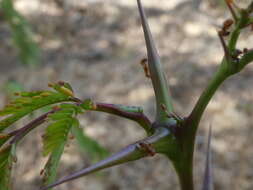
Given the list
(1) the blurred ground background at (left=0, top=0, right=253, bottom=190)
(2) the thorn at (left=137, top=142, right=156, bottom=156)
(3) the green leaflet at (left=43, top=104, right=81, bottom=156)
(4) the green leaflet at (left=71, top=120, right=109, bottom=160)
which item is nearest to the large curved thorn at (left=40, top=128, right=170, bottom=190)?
(2) the thorn at (left=137, top=142, right=156, bottom=156)

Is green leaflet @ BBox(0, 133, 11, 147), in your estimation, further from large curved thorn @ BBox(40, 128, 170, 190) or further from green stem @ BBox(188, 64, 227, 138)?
green stem @ BBox(188, 64, 227, 138)

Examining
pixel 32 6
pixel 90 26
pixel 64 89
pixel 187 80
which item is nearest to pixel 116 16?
pixel 90 26

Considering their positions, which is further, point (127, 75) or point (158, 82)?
point (127, 75)

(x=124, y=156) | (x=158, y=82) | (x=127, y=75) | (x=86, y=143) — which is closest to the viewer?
(x=124, y=156)

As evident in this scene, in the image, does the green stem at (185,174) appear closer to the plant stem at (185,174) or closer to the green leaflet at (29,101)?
the plant stem at (185,174)

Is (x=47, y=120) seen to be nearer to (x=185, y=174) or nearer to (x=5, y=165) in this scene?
(x=5, y=165)

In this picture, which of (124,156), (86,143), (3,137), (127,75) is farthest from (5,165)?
(127,75)
